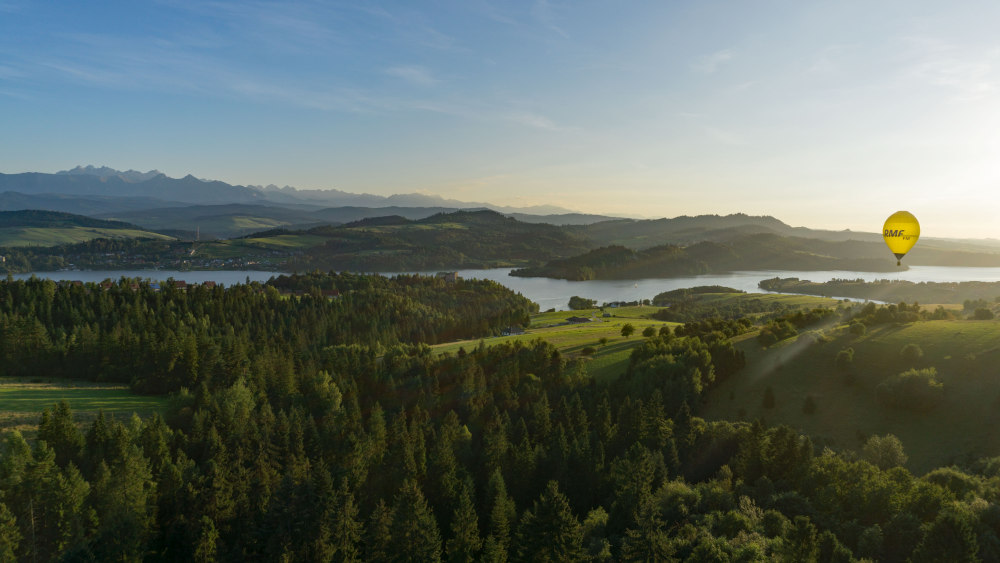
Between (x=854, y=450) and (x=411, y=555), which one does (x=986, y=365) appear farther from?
(x=411, y=555)

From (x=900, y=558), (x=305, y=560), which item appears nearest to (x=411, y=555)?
(x=305, y=560)

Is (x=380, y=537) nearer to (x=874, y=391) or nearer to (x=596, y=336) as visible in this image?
(x=874, y=391)

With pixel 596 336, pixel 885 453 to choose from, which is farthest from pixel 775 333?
pixel 596 336

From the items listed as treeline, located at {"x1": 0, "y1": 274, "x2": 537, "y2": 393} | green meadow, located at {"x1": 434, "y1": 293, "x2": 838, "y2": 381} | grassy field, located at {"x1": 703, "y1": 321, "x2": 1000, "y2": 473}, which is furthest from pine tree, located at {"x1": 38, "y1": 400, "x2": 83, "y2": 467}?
grassy field, located at {"x1": 703, "y1": 321, "x2": 1000, "y2": 473}

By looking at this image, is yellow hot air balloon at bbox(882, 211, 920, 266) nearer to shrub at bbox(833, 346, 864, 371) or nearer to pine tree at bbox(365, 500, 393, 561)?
shrub at bbox(833, 346, 864, 371)

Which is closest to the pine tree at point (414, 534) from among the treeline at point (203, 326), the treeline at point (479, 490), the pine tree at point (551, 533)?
the treeline at point (479, 490)
